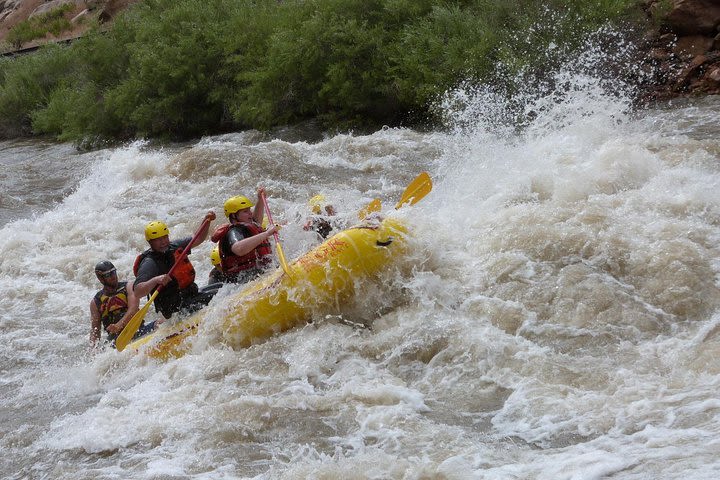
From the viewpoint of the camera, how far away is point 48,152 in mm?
17344

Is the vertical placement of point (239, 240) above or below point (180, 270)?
above

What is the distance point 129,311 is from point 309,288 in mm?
1512

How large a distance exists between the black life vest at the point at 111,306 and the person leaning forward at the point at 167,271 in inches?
14.3

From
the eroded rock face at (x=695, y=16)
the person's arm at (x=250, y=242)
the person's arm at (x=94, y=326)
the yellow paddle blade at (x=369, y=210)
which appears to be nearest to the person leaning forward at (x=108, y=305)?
the person's arm at (x=94, y=326)

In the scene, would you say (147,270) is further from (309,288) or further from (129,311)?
(309,288)

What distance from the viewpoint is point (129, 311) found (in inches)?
247

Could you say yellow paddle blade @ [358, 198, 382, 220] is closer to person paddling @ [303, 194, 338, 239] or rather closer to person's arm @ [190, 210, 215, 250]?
person paddling @ [303, 194, 338, 239]

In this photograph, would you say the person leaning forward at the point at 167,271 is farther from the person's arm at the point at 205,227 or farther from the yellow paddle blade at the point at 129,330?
the yellow paddle blade at the point at 129,330

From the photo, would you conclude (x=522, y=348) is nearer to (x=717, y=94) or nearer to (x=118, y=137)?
(x=717, y=94)

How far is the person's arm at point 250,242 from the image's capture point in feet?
19.8

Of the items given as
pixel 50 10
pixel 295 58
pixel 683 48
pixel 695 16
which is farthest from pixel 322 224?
pixel 50 10

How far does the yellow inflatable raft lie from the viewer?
19.2ft

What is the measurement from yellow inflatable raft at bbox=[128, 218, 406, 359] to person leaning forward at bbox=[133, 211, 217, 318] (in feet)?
1.76

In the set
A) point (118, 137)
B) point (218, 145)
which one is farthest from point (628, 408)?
point (118, 137)
